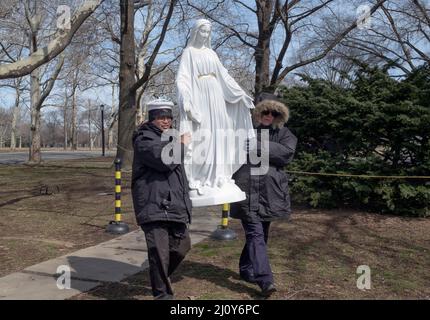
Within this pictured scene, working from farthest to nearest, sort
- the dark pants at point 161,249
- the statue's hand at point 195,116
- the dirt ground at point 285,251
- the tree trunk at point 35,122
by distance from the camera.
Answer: the tree trunk at point 35,122
the dirt ground at point 285,251
the statue's hand at point 195,116
the dark pants at point 161,249

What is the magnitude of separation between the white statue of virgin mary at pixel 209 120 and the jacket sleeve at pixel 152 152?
61 cm

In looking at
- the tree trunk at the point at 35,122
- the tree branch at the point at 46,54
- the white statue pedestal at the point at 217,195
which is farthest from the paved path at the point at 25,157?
the white statue pedestal at the point at 217,195

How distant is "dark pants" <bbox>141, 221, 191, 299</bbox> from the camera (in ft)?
13.1

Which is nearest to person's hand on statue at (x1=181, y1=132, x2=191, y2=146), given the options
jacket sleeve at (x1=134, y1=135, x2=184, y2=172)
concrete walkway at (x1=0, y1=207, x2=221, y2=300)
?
jacket sleeve at (x1=134, y1=135, x2=184, y2=172)

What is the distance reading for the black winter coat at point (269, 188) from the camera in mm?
4631

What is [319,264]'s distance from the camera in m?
5.79

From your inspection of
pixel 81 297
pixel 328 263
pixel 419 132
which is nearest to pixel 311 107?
pixel 419 132

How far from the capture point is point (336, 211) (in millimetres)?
9672

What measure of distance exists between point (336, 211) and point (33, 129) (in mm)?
18895

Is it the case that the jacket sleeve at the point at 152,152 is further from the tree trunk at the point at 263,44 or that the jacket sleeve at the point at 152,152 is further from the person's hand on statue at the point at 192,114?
the tree trunk at the point at 263,44

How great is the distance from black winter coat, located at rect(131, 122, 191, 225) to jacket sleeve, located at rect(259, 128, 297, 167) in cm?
99

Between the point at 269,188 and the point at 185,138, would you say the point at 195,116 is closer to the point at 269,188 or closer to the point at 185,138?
the point at 185,138

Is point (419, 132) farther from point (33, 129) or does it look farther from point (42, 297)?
point (33, 129)

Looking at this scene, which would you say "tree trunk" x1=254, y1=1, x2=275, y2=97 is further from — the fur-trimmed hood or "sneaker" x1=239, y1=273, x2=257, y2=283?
"sneaker" x1=239, y1=273, x2=257, y2=283
